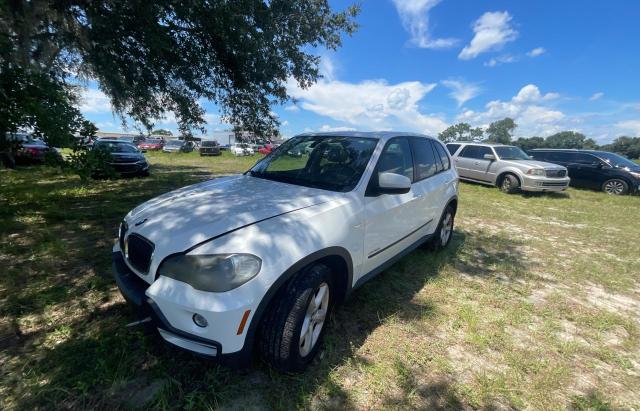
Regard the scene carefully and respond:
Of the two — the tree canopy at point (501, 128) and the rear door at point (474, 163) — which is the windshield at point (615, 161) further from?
the tree canopy at point (501, 128)

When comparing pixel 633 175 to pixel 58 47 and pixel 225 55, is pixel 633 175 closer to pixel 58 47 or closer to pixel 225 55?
pixel 225 55

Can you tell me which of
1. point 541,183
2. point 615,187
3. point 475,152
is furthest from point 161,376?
point 615,187

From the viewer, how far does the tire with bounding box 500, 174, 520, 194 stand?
424 inches

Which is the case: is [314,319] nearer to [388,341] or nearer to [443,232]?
[388,341]

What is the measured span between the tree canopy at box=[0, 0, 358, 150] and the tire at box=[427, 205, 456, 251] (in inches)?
181

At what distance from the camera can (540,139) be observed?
66625mm

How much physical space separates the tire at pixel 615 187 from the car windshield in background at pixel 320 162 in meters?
13.3

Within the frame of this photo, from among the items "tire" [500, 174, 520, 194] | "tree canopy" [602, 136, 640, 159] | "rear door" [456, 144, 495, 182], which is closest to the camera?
"tire" [500, 174, 520, 194]

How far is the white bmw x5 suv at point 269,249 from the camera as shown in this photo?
1795 millimetres

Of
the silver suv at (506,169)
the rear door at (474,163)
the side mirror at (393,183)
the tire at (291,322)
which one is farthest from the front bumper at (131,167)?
the rear door at (474,163)

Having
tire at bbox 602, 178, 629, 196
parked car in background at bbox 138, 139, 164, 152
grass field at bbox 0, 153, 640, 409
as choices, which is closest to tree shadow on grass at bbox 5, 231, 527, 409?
grass field at bbox 0, 153, 640, 409

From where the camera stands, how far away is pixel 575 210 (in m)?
8.77

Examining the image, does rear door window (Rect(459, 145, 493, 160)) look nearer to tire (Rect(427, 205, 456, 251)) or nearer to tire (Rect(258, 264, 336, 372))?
tire (Rect(427, 205, 456, 251))

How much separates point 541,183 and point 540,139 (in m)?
70.5
